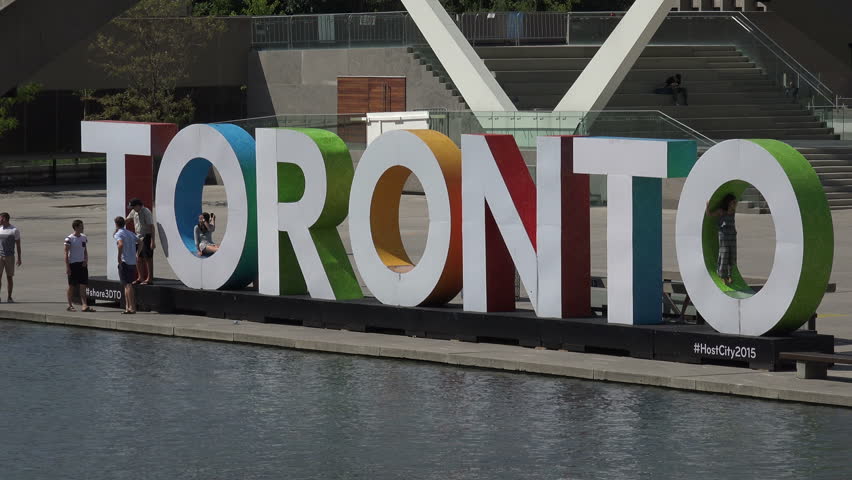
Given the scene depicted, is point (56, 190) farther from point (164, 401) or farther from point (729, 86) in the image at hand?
point (164, 401)

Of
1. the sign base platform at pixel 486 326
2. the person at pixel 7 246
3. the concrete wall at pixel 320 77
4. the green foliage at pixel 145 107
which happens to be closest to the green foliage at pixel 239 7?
the concrete wall at pixel 320 77

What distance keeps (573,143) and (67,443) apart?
7721mm

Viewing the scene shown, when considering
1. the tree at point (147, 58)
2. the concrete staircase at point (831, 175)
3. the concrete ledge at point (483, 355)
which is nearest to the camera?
the concrete ledge at point (483, 355)

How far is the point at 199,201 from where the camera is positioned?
80.5 feet

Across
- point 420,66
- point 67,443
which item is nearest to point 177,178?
point 67,443

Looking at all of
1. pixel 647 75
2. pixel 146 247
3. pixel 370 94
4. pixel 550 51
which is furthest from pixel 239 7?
pixel 146 247

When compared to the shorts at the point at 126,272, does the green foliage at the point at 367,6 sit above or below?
above

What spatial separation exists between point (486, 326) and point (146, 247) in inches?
255

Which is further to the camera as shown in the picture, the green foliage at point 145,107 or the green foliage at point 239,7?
the green foliage at point 239,7

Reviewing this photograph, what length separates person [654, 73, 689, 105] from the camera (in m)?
53.7

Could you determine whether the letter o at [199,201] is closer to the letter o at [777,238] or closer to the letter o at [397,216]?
the letter o at [397,216]

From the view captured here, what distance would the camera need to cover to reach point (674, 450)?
45.8 feet

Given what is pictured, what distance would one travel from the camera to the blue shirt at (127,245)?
23234mm

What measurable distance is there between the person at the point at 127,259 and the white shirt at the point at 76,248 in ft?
1.97
